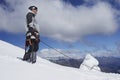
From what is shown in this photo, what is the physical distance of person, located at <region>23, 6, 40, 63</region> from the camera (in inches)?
519

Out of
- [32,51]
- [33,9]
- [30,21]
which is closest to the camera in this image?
[30,21]

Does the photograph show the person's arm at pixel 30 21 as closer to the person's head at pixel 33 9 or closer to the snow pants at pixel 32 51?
the person's head at pixel 33 9

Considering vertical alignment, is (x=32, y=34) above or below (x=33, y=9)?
below

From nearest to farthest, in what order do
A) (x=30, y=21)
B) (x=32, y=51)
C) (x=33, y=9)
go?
(x=30, y=21), (x=33, y=9), (x=32, y=51)

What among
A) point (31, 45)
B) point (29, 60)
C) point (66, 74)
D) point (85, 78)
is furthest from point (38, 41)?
point (85, 78)

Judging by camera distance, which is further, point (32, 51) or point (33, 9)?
point (32, 51)

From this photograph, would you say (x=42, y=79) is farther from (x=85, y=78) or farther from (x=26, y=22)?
(x=26, y=22)

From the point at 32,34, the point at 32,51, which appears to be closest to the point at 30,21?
the point at 32,34

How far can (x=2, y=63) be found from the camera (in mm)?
11477

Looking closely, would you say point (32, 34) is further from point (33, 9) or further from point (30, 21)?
point (33, 9)

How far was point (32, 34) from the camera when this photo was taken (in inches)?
519

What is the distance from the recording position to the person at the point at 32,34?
1318cm

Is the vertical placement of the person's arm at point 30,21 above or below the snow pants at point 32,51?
above

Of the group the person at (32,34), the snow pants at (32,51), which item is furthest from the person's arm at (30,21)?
the snow pants at (32,51)
